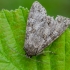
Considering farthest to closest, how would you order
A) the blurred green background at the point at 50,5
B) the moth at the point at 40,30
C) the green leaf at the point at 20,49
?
1. the blurred green background at the point at 50,5
2. the moth at the point at 40,30
3. the green leaf at the point at 20,49

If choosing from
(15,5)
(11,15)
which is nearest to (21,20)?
(11,15)

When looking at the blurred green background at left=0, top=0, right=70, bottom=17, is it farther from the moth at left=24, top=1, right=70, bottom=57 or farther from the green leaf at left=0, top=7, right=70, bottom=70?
the green leaf at left=0, top=7, right=70, bottom=70

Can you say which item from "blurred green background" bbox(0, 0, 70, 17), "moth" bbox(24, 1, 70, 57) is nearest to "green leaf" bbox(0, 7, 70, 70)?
"moth" bbox(24, 1, 70, 57)

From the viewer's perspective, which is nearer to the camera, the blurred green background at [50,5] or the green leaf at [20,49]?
the green leaf at [20,49]

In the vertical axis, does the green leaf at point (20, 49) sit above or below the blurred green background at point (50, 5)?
below

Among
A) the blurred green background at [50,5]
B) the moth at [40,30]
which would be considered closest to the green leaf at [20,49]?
the moth at [40,30]

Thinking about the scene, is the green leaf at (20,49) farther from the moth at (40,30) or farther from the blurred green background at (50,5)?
the blurred green background at (50,5)
